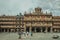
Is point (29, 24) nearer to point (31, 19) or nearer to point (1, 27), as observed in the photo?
point (31, 19)

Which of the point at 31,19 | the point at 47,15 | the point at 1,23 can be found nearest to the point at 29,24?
the point at 31,19

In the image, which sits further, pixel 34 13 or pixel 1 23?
pixel 1 23

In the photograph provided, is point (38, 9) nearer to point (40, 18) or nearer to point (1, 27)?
point (40, 18)

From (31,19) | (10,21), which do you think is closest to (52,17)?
(31,19)

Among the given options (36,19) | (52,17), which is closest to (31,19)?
(36,19)

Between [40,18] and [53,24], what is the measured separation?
7178mm

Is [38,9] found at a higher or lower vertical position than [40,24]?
higher

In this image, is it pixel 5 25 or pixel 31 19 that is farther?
pixel 5 25

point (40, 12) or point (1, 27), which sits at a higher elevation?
point (40, 12)

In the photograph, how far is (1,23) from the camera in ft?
344

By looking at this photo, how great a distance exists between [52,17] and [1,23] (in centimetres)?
2348

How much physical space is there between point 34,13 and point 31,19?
308 cm

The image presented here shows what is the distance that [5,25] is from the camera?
10469cm

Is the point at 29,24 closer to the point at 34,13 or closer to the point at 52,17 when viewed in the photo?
the point at 34,13
